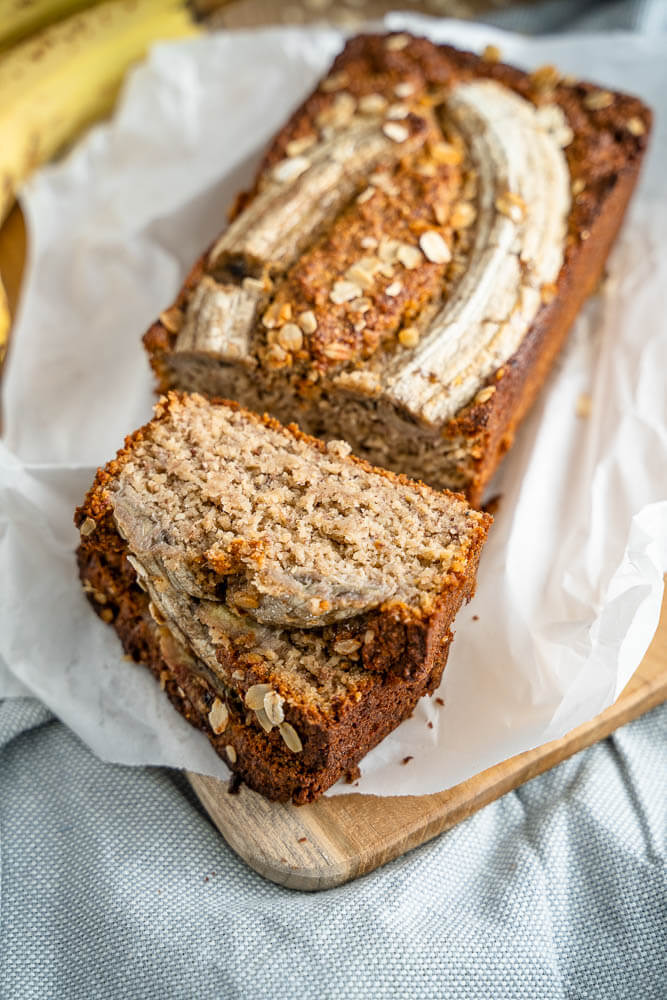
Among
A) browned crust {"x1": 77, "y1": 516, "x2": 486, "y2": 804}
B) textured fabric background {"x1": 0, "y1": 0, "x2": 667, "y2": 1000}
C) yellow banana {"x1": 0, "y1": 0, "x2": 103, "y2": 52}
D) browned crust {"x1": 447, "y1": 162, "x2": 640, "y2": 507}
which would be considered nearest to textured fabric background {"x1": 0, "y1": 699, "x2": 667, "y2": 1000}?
textured fabric background {"x1": 0, "y1": 0, "x2": 667, "y2": 1000}

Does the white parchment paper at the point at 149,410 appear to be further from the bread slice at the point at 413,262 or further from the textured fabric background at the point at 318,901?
the bread slice at the point at 413,262

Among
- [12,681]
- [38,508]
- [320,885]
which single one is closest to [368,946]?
[320,885]

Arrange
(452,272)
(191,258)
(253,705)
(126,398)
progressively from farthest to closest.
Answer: (191,258)
(126,398)
(452,272)
(253,705)

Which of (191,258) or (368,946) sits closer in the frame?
(368,946)

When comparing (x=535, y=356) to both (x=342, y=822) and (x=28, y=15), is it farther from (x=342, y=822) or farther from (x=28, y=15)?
(x=28, y=15)

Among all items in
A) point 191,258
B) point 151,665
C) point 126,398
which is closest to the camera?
point 151,665

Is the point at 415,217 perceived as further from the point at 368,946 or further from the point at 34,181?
the point at 368,946

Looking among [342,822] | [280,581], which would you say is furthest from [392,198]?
[342,822]

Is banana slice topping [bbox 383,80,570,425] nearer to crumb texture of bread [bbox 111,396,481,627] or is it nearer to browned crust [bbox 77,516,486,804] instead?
crumb texture of bread [bbox 111,396,481,627]
